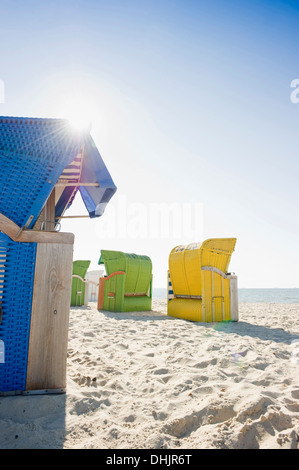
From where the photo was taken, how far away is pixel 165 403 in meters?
2.42

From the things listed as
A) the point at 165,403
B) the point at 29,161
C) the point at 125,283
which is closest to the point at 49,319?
the point at 165,403

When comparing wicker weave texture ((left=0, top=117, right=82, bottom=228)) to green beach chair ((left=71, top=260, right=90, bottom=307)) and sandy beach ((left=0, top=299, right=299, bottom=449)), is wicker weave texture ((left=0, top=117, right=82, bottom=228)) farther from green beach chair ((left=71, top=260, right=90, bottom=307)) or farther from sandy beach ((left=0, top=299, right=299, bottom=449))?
green beach chair ((left=71, top=260, right=90, bottom=307))

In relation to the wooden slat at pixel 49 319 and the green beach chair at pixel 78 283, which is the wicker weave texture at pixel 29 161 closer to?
the wooden slat at pixel 49 319

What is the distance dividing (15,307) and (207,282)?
5644 mm

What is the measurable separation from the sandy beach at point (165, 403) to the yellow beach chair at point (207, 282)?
125 inches

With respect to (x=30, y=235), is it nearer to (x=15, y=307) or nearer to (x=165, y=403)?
(x=15, y=307)

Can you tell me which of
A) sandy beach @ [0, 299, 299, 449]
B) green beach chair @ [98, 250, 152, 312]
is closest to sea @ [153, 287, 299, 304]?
green beach chair @ [98, 250, 152, 312]

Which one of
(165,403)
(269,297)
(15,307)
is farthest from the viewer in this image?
(269,297)

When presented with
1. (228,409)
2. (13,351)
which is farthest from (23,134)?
(228,409)

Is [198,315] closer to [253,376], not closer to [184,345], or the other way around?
[184,345]

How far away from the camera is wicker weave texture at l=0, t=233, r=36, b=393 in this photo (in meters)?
2.48

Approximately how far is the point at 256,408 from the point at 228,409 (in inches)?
8.8

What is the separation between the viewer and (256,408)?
2209mm

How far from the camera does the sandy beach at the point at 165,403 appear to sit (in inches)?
73.4
